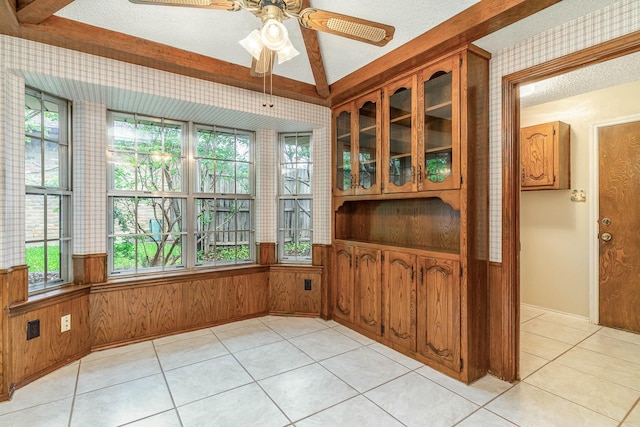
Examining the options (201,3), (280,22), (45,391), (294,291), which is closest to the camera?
(201,3)

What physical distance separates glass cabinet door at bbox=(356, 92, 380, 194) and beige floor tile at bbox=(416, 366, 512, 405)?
1628mm

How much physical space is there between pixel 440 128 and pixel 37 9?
285cm

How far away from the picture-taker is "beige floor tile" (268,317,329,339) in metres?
3.23

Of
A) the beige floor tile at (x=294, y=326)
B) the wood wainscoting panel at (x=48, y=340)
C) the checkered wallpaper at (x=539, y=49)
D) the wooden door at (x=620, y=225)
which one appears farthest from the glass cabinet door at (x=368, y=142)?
the wood wainscoting panel at (x=48, y=340)

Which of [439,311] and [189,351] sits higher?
[439,311]

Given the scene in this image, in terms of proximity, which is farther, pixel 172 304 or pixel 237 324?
pixel 237 324

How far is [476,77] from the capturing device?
2.37 m

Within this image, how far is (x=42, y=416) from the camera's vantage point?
75.7 inches

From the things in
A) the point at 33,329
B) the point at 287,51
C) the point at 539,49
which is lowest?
the point at 33,329

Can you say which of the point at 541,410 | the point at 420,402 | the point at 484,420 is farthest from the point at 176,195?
the point at 541,410

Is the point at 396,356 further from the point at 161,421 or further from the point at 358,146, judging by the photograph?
the point at 358,146

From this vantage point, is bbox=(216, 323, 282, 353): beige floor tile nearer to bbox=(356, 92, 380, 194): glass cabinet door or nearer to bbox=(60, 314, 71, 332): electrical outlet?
bbox=(60, 314, 71, 332): electrical outlet

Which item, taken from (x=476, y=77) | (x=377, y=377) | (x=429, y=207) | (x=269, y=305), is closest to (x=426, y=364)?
(x=377, y=377)

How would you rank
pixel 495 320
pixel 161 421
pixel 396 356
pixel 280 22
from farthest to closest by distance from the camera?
1. pixel 396 356
2. pixel 495 320
3. pixel 161 421
4. pixel 280 22
